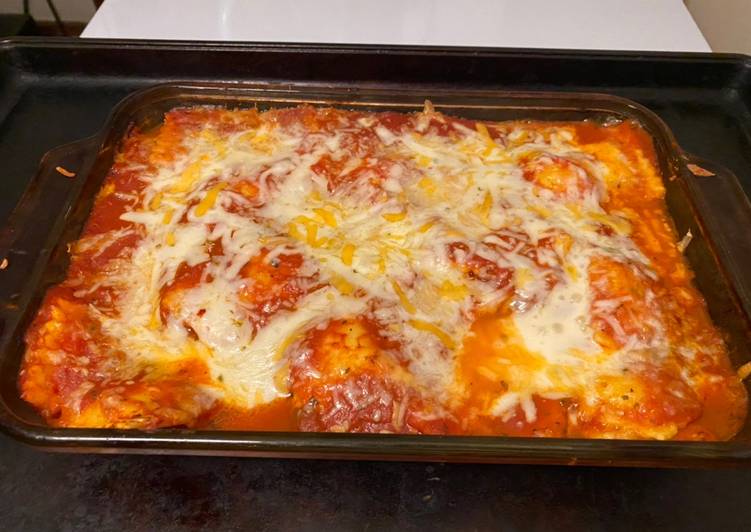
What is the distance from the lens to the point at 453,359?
155cm

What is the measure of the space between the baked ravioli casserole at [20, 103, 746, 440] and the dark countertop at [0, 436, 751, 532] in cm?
10

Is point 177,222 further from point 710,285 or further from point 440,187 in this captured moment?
point 710,285

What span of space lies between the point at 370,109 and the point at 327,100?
0.16m

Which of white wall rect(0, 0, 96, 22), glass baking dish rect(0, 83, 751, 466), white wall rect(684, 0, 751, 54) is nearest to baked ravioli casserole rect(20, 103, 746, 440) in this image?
glass baking dish rect(0, 83, 751, 466)

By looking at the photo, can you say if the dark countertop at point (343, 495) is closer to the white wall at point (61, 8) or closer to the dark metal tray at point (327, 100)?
the dark metal tray at point (327, 100)

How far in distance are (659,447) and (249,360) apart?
966 millimetres

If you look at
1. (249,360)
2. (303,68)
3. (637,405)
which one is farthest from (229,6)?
(637,405)

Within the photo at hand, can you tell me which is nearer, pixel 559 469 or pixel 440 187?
pixel 559 469

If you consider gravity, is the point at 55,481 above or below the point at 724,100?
below

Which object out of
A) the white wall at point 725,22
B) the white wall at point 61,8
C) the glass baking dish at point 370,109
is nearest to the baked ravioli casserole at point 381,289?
the glass baking dish at point 370,109

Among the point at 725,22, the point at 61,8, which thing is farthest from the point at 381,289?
the point at 61,8

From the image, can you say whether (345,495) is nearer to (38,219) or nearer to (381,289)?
(381,289)

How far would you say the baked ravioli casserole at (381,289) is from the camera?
4.77 feet

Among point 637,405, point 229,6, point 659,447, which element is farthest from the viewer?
point 229,6
